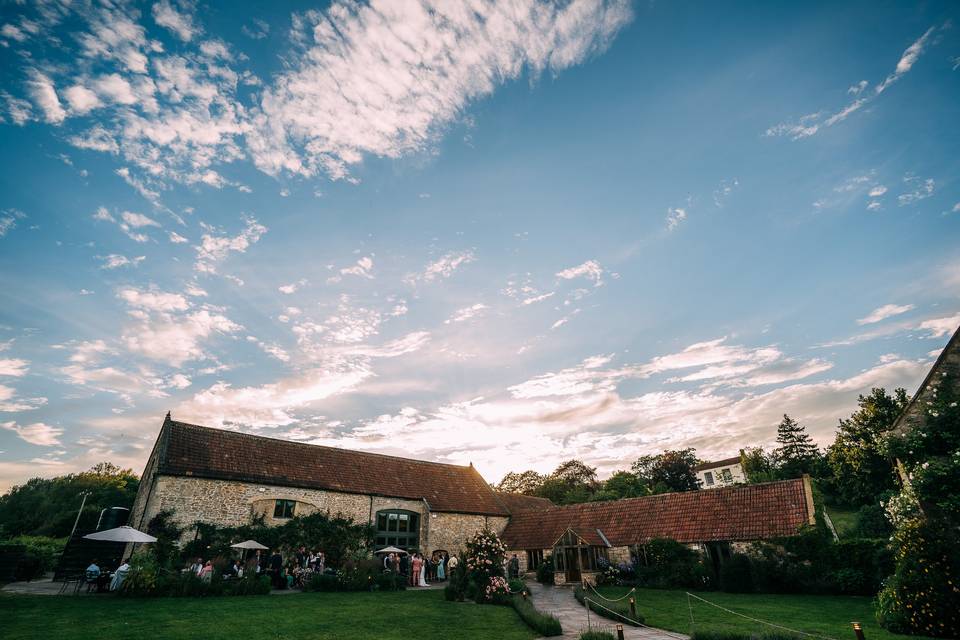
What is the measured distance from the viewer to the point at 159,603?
541 inches

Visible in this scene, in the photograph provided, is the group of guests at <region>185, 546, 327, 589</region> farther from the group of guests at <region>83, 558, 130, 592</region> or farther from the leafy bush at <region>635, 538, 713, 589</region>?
A: the leafy bush at <region>635, 538, 713, 589</region>

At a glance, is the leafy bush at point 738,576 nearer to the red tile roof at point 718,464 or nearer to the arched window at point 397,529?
Result: the arched window at point 397,529

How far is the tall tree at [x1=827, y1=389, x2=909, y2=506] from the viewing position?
33.4 m

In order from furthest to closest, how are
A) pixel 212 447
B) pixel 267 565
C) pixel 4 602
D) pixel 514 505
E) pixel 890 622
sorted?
pixel 514 505, pixel 212 447, pixel 267 565, pixel 4 602, pixel 890 622

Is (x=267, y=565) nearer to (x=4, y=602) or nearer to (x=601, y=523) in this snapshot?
(x=4, y=602)

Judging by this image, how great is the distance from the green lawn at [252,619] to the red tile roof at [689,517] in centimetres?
1333

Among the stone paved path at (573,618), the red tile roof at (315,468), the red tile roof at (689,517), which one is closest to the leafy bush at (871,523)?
the red tile roof at (689,517)

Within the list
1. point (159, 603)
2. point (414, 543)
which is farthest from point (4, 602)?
point (414, 543)

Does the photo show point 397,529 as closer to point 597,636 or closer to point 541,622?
point 541,622

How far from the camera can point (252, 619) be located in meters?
11.9

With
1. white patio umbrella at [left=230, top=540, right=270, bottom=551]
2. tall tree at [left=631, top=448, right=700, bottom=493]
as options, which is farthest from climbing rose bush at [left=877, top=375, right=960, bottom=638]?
tall tree at [left=631, top=448, right=700, bottom=493]

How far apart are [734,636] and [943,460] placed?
32.5 feet

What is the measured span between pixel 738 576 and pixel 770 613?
699 centimetres

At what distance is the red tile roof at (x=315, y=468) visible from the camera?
22.8 metres
